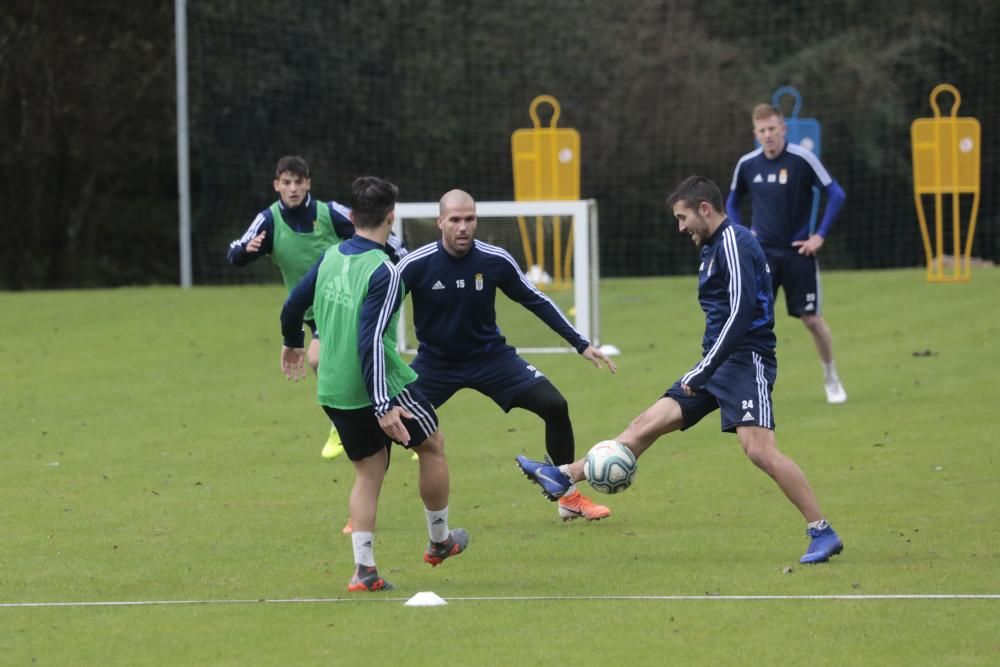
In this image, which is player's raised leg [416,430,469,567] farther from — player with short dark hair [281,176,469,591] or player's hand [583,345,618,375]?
player's hand [583,345,618,375]

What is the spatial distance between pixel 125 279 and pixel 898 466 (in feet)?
76.3

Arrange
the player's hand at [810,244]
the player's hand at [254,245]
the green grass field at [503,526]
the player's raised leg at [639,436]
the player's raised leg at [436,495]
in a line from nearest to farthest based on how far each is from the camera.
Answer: the green grass field at [503,526] < the player's raised leg at [436,495] < the player's raised leg at [639,436] < the player's hand at [254,245] < the player's hand at [810,244]

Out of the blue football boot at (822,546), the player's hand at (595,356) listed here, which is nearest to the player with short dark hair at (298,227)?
the player's hand at (595,356)

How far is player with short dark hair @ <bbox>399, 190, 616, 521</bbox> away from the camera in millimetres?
8070

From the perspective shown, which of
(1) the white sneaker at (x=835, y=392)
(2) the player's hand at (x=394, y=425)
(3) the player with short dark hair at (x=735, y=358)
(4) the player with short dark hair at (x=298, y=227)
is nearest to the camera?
(2) the player's hand at (x=394, y=425)

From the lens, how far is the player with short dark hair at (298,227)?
10.6m

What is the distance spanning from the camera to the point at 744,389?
24.4ft

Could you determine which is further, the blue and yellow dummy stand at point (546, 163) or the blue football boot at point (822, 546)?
the blue and yellow dummy stand at point (546, 163)

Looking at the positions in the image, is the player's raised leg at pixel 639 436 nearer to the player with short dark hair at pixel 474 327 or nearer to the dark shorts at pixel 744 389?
the dark shorts at pixel 744 389

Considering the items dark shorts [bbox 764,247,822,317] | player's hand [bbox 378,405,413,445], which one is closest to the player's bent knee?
player's hand [bbox 378,405,413,445]

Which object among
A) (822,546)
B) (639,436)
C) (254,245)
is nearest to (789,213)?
(254,245)

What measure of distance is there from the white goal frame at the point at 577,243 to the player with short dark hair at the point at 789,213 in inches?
148

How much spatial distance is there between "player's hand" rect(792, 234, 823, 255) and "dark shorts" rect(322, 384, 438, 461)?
5.92 m

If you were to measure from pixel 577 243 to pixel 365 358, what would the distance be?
984 cm
